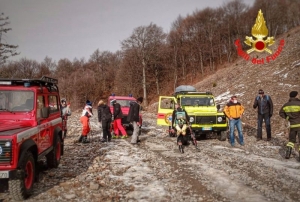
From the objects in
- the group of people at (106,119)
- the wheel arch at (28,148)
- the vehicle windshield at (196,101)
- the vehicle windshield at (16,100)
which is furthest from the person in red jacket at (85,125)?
the wheel arch at (28,148)

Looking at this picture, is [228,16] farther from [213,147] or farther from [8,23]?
[213,147]

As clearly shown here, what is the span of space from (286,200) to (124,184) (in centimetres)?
314

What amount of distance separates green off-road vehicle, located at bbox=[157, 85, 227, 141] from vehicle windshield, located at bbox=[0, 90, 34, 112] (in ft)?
22.7

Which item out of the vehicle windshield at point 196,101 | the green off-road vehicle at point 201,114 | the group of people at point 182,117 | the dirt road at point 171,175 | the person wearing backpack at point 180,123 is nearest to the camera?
the dirt road at point 171,175

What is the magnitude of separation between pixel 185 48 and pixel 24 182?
4392 cm

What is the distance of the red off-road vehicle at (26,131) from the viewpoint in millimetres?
4677

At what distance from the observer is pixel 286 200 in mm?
4812

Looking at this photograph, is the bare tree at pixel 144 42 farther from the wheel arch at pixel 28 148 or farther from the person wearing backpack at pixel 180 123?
the wheel arch at pixel 28 148

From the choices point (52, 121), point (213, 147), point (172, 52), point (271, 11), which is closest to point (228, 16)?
point (271, 11)

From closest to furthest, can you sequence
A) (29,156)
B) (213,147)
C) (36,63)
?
(29,156) → (213,147) → (36,63)

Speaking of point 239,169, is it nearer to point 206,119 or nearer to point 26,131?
point 206,119

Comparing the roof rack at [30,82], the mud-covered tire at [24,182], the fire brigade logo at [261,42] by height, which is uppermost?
the fire brigade logo at [261,42]

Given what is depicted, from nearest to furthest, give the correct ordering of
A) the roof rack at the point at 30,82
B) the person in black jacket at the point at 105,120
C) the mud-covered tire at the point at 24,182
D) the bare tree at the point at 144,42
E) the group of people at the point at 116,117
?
the mud-covered tire at the point at 24,182
the roof rack at the point at 30,82
the group of people at the point at 116,117
the person in black jacket at the point at 105,120
the bare tree at the point at 144,42

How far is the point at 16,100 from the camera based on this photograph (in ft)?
20.1
